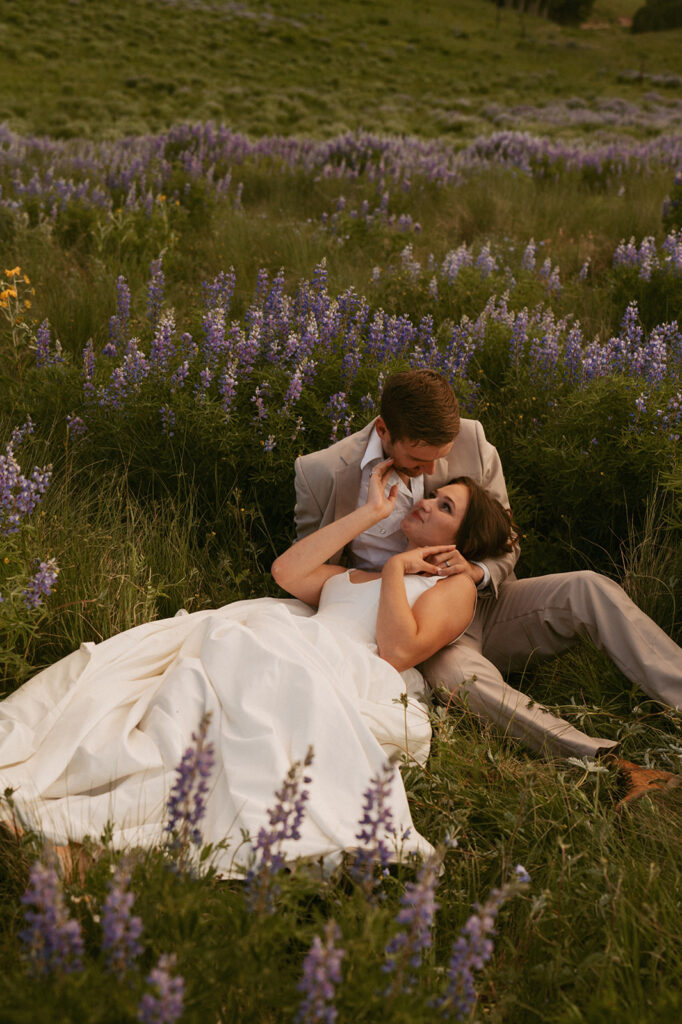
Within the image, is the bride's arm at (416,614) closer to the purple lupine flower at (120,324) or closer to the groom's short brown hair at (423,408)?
the groom's short brown hair at (423,408)

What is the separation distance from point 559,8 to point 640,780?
5208cm

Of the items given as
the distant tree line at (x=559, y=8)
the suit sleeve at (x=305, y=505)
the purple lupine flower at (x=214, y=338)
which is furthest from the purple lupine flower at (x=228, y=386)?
the distant tree line at (x=559, y=8)

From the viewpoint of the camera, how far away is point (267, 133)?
1967 cm

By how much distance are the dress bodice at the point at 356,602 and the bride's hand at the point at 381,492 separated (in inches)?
11.7

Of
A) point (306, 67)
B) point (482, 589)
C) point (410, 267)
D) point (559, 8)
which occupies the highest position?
point (559, 8)

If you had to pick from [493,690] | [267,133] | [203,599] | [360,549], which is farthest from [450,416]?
[267,133]

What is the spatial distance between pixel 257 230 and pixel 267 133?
13.1m

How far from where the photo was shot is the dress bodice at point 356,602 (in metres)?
3.42

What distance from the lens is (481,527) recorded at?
12.1 ft

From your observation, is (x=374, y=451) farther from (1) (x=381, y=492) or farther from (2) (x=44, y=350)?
(2) (x=44, y=350)

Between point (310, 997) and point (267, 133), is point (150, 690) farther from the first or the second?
point (267, 133)

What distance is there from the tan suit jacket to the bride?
0.18m

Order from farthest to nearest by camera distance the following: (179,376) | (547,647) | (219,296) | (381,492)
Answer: (219,296)
(179,376)
(547,647)
(381,492)

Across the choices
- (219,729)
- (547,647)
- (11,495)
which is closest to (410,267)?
(547,647)
